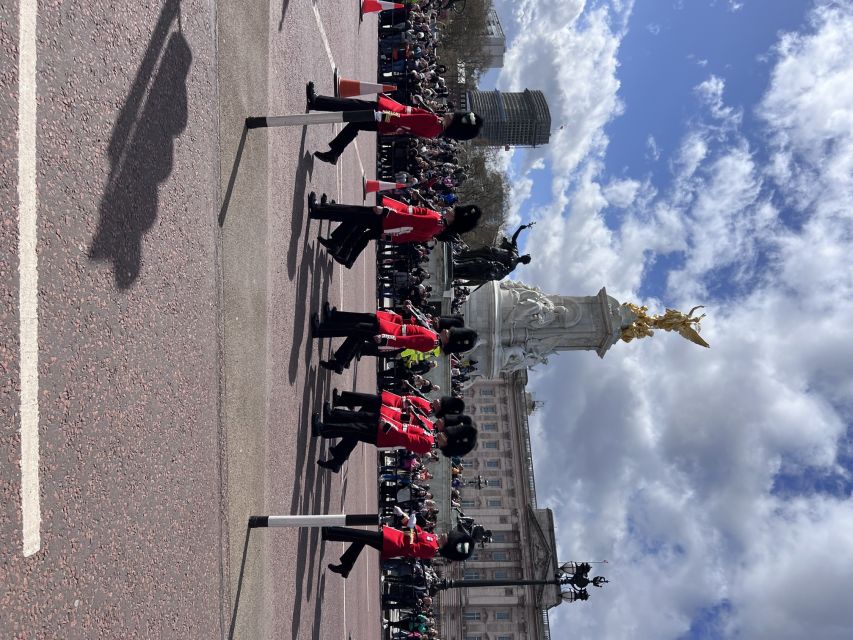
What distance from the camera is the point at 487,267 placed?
2192cm


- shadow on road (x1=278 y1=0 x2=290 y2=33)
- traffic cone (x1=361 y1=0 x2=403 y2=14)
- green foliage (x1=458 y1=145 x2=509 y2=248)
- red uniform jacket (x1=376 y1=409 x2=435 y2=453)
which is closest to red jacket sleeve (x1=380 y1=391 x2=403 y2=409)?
red uniform jacket (x1=376 y1=409 x2=435 y2=453)

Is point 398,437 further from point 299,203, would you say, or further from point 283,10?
point 283,10

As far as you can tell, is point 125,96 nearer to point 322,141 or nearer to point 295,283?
point 295,283

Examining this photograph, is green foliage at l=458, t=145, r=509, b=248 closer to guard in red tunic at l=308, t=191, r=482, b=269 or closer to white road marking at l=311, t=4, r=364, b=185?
white road marking at l=311, t=4, r=364, b=185

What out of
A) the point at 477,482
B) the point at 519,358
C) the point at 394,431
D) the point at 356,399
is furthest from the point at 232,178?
the point at 477,482

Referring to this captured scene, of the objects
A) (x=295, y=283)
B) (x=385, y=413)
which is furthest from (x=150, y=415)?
(x=385, y=413)

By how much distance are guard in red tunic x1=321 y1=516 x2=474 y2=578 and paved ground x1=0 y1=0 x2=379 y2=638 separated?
669mm

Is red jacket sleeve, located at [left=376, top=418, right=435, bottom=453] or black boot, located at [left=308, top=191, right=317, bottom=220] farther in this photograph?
black boot, located at [left=308, top=191, right=317, bottom=220]

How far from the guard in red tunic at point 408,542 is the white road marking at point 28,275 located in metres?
6.23

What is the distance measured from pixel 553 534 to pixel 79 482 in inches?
1866

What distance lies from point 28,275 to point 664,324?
20671 millimetres

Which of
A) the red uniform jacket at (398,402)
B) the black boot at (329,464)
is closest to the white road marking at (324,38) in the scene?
the red uniform jacket at (398,402)

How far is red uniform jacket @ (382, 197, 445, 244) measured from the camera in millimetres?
10133

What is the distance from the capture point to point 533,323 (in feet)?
71.0
